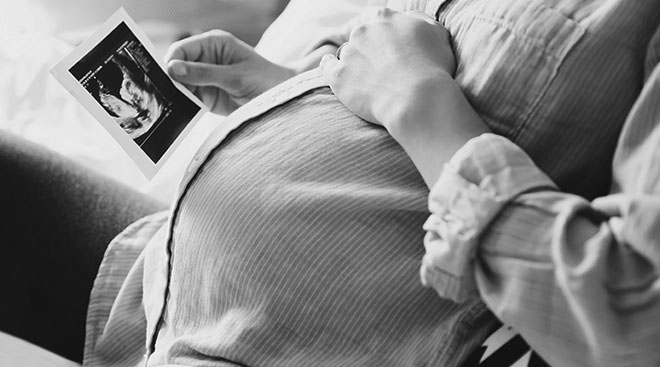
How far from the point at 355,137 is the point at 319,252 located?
111mm

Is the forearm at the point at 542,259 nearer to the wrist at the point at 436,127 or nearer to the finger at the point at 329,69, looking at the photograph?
the wrist at the point at 436,127

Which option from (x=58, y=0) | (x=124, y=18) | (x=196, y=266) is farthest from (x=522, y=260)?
(x=58, y=0)

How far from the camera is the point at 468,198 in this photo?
20.6 inches

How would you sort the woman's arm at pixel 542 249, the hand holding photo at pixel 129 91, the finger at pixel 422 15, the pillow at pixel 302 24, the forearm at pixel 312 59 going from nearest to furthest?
the woman's arm at pixel 542 249, the finger at pixel 422 15, the hand holding photo at pixel 129 91, the forearm at pixel 312 59, the pillow at pixel 302 24

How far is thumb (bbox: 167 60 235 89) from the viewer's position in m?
0.87

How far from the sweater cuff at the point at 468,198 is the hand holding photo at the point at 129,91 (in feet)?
1.37

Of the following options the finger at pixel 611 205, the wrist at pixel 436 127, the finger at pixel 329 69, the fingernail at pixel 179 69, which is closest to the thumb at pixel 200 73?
the fingernail at pixel 179 69

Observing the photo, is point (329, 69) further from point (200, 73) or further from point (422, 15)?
point (200, 73)

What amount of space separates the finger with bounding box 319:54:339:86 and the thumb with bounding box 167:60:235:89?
19cm

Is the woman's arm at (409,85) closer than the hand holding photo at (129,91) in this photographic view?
Yes

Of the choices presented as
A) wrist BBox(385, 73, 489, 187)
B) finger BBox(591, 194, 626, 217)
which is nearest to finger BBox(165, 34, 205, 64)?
wrist BBox(385, 73, 489, 187)

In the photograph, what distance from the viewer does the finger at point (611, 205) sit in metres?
0.51

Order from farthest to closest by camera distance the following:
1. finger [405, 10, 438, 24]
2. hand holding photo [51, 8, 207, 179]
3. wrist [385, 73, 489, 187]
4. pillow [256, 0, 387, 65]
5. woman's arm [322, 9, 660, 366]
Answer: pillow [256, 0, 387, 65] → hand holding photo [51, 8, 207, 179] → finger [405, 10, 438, 24] → wrist [385, 73, 489, 187] → woman's arm [322, 9, 660, 366]

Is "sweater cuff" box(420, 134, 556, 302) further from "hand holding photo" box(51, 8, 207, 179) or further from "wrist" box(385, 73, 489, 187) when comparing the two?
"hand holding photo" box(51, 8, 207, 179)
